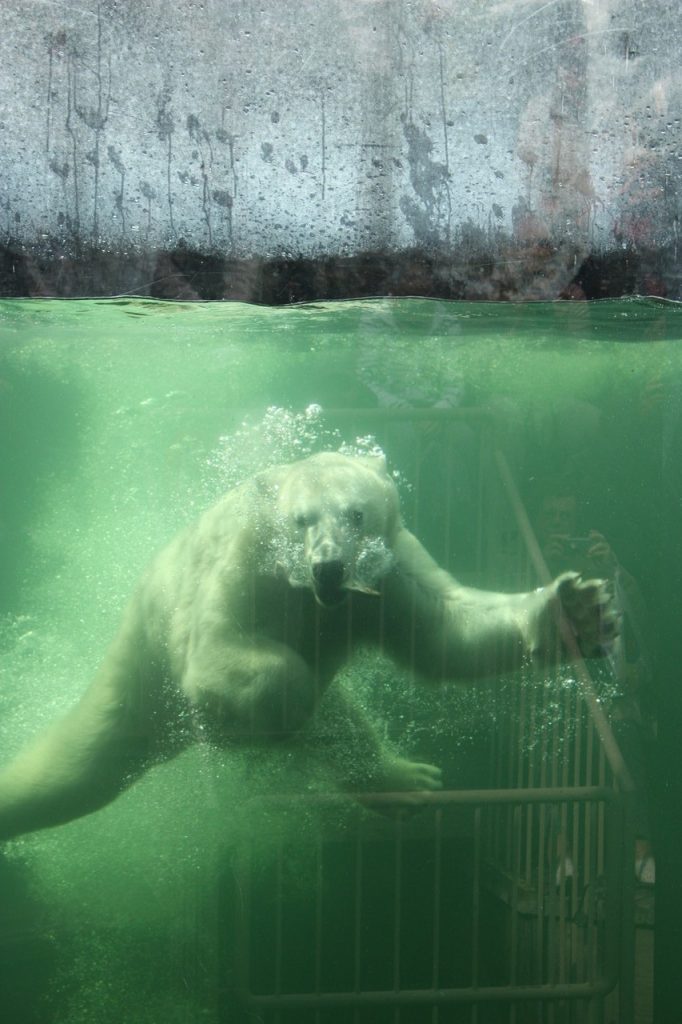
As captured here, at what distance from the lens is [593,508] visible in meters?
3.75

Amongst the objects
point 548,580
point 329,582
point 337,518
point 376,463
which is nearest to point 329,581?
point 329,582

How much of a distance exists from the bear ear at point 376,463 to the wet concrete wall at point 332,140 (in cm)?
67

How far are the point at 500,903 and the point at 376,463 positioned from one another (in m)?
1.82

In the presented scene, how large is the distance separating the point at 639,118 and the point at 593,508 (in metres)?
1.64

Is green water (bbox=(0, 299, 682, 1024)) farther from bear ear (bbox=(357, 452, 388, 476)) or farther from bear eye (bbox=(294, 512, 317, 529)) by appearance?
bear eye (bbox=(294, 512, 317, 529))

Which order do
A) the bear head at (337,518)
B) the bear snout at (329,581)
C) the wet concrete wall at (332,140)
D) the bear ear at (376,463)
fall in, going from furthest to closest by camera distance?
the bear ear at (376,463), the bear head at (337,518), the bear snout at (329,581), the wet concrete wall at (332,140)

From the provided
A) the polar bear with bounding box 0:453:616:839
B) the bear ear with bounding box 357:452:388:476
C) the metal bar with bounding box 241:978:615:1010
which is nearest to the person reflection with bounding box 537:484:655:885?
the metal bar with bounding box 241:978:615:1010

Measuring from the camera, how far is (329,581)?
267cm

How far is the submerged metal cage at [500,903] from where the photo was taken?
10.6ft

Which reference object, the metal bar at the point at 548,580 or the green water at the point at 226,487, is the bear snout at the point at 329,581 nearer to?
the green water at the point at 226,487

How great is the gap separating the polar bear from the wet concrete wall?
796mm

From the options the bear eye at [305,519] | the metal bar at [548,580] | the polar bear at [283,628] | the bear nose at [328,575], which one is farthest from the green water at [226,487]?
the bear nose at [328,575]

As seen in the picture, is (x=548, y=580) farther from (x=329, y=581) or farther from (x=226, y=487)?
(x=226, y=487)

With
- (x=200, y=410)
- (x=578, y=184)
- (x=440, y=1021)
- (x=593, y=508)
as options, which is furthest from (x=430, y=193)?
(x=440, y=1021)
